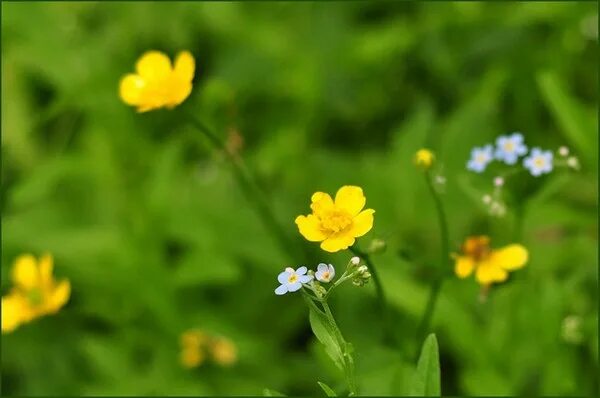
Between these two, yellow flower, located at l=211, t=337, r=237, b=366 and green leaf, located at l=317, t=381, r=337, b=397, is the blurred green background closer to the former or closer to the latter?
yellow flower, located at l=211, t=337, r=237, b=366

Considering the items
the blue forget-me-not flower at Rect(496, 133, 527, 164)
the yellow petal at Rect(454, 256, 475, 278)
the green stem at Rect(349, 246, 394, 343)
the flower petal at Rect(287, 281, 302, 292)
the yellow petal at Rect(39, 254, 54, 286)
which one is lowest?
the flower petal at Rect(287, 281, 302, 292)

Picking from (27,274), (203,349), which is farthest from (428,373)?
(27,274)

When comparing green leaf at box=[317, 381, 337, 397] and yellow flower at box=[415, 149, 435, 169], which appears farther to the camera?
yellow flower at box=[415, 149, 435, 169]

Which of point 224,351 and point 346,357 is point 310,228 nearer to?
point 346,357

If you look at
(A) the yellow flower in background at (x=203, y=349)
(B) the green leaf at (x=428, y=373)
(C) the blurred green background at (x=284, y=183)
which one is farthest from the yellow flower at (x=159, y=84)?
(A) the yellow flower in background at (x=203, y=349)

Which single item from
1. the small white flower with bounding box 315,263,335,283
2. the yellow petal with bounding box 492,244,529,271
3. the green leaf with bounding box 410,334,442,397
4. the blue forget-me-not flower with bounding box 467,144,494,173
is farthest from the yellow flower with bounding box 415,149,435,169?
the small white flower with bounding box 315,263,335,283

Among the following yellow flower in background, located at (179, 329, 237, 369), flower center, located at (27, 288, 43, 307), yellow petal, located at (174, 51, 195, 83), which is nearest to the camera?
yellow petal, located at (174, 51, 195, 83)
